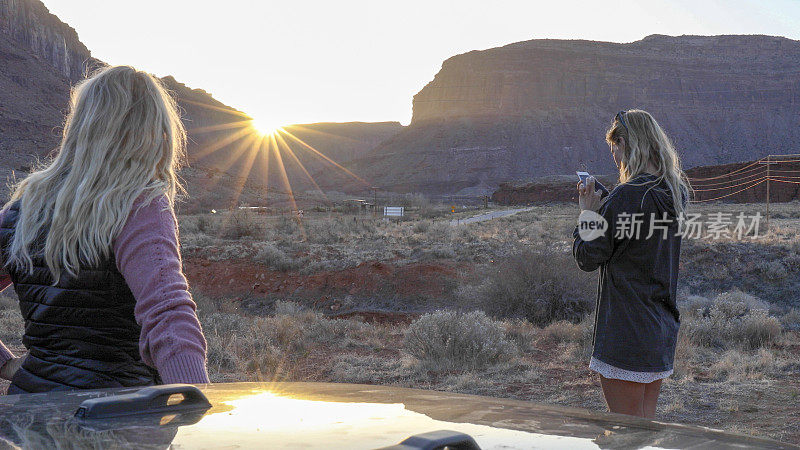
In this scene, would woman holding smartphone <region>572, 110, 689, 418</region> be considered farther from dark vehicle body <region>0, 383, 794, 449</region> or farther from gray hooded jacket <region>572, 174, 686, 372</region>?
dark vehicle body <region>0, 383, 794, 449</region>

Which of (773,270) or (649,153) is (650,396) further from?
(773,270)

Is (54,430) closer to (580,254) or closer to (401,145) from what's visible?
(580,254)

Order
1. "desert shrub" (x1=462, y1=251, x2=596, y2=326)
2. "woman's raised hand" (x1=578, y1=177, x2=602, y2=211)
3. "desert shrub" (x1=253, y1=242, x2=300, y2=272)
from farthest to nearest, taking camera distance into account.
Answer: "desert shrub" (x1=253, y1=242, x2=300, y2=272), "desert shrub" (x1=462, y1=251, x2=596, y2=326), "woman's raised hand" (x1=578, y1=177, x2=602, y2=211)

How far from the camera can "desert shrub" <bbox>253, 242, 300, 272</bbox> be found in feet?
63.3

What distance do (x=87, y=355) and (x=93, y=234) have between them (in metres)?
0.34

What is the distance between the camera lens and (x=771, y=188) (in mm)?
52906

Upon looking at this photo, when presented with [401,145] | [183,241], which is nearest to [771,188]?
[183,241]

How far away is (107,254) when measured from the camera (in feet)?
5.84

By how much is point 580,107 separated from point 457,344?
10228 cm

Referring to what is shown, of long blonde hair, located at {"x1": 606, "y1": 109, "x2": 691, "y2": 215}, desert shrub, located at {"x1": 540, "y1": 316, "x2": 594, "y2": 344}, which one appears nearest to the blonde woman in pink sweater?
long blonde hair, located at {"x1": 606, "y1": 109, "x2": 691, "y2": 215}

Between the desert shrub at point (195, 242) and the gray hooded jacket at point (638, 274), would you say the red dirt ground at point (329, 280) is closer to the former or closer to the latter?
the desert shrub at point (195, 242)

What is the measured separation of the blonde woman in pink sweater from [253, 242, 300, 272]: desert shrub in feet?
57.2

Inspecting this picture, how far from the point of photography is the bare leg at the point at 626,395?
304 cm

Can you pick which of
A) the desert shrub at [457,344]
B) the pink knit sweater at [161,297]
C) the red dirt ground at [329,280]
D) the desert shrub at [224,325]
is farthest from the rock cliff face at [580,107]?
the pink knit sweater at [161,297]
